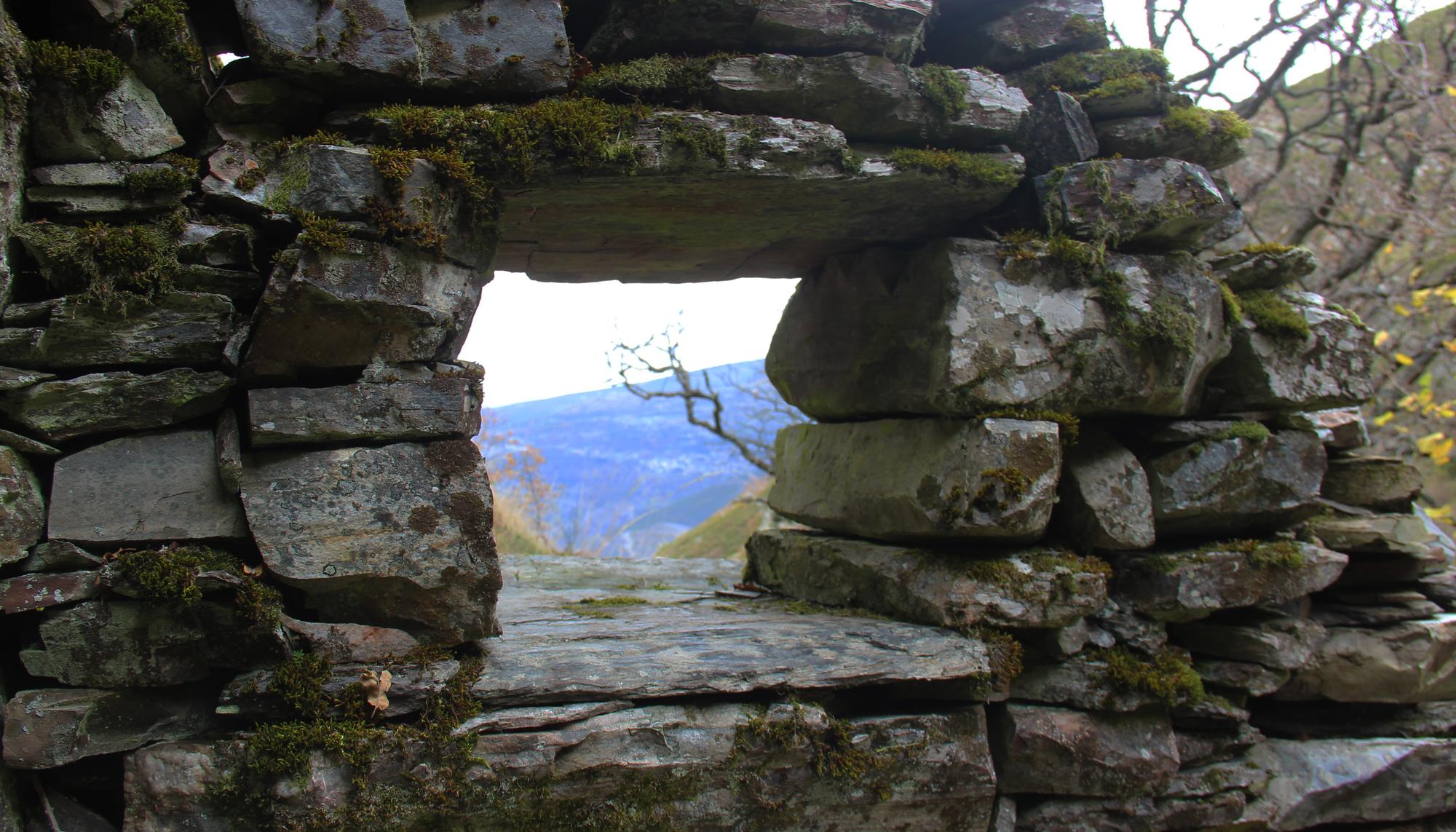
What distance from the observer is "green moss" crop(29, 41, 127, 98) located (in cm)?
268

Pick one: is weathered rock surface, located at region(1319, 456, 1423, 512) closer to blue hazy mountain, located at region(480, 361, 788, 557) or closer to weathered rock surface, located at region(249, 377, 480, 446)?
weathered rock surface, located at region(249, 377, 480, 446)

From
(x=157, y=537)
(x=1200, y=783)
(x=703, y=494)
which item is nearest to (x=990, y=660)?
(x=1200, y=783)

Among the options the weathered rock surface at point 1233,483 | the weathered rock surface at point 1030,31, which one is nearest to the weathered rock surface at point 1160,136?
the weathered rock surface at point 1030,31

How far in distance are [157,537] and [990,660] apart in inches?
124

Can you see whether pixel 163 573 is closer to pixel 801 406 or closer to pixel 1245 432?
pixel 801 406

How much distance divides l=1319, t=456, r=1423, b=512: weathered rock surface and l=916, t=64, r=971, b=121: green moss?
3017 mm

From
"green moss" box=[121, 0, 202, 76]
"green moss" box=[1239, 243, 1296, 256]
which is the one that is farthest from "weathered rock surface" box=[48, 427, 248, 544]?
"green moss" box=[1239, 243, 1296, 256]

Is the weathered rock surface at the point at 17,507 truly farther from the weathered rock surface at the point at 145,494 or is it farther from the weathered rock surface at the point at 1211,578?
the weathered rock surface at the point at 1211,578

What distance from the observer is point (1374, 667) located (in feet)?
13.8

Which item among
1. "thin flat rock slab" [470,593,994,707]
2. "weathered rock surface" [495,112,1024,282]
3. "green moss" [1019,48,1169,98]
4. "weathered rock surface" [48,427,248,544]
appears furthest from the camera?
"green moss" [1019,48,1169,98]

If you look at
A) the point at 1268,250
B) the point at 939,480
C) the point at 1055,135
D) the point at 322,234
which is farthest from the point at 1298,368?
the point at 322,234

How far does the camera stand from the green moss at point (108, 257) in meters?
2.65

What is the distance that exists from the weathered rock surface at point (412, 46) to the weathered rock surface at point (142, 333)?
0.87 meters

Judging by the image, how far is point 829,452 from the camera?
487 cm
